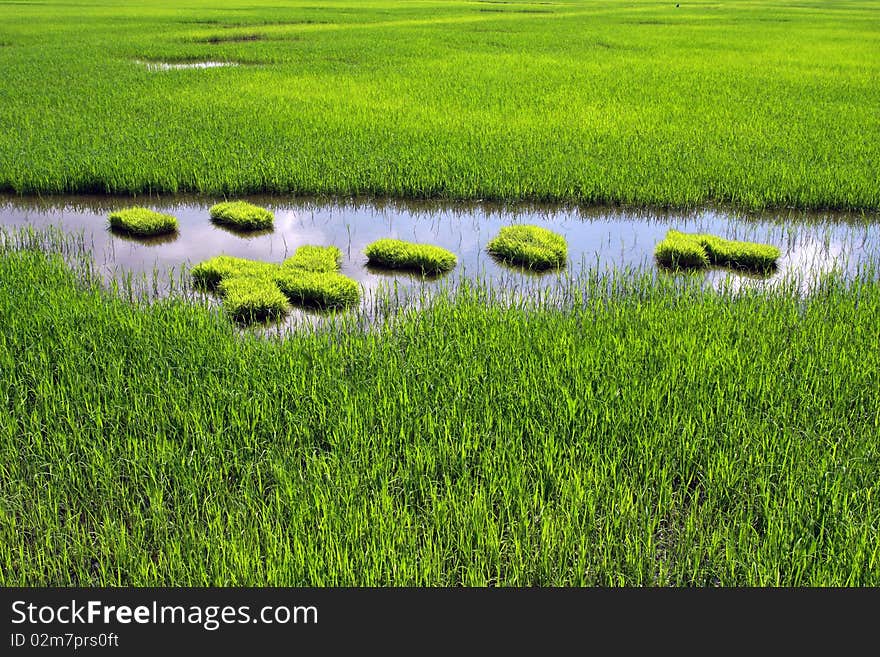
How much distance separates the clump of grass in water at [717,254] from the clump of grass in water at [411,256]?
6.25ft

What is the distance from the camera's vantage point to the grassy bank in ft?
9.72

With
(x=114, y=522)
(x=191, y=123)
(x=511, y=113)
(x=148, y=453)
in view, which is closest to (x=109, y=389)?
(x=148, y=453)

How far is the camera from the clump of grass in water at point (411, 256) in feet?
21.7

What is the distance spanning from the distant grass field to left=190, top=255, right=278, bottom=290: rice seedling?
2.49 m

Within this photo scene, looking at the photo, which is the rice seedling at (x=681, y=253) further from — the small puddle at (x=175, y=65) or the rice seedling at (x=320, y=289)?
the small puddle at (x=175, y=65)

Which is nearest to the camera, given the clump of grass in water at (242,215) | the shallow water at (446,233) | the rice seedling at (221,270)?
the rice seedling at (221,270)

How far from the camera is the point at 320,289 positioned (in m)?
5.86

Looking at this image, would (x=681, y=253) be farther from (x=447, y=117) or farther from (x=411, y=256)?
(x=447, y=117)

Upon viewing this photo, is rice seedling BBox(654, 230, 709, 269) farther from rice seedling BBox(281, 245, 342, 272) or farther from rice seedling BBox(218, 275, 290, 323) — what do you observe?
rice seedling BBox(218, 275, 290, 323)

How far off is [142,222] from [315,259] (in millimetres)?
2086

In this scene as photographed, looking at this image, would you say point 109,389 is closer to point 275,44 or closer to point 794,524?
point 794,524

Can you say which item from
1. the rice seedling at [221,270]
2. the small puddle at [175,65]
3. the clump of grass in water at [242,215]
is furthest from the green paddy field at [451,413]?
the small puddle at [175,65]

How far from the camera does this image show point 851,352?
451cm

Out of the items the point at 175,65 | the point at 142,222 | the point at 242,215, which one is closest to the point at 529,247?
the point at 242,215
